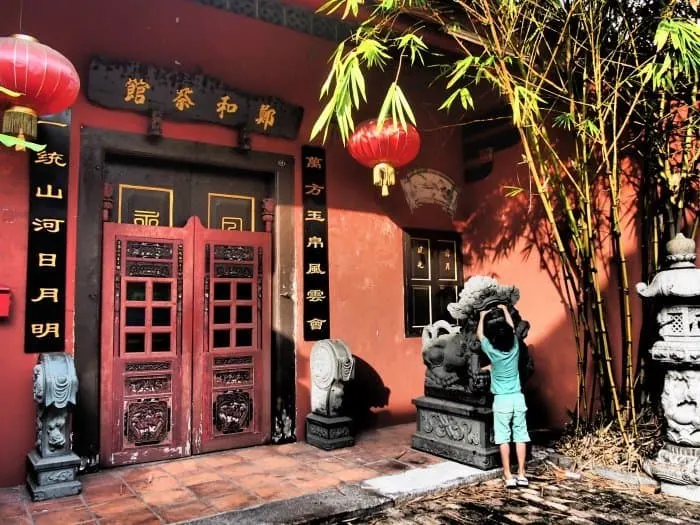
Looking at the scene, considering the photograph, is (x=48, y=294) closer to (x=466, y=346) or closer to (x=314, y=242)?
(x=314, y=242)

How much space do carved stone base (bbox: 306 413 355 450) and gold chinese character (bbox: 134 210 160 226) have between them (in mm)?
2307

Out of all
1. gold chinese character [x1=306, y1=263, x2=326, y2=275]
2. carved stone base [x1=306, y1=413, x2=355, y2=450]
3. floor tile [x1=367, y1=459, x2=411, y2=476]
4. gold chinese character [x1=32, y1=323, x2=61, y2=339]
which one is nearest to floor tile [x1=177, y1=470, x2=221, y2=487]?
carved stone base [x1=306, y1=413, x2=355, y2=450]

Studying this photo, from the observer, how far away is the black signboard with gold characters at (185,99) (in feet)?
14.8

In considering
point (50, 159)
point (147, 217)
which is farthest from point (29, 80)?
point (147, 217)

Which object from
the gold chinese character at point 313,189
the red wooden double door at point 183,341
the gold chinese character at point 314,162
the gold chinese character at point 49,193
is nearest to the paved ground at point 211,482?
the red wooden double door at point 183,341

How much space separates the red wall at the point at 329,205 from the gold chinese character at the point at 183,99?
169mm

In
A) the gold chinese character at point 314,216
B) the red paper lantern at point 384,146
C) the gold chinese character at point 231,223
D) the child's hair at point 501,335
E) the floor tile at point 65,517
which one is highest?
the red paper lantern at point 384,146

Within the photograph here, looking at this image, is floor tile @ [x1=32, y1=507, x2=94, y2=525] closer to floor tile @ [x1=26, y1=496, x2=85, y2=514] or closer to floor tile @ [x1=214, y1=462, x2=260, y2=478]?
floor tile @ [x1=26, y1=496, x2=85, y2=514]

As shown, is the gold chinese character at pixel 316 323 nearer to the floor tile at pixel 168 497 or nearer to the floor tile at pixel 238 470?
the floor tile at pixel 238 470

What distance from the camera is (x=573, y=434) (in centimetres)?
480

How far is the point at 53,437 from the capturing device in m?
3.81

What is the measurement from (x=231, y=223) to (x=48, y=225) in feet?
5.15

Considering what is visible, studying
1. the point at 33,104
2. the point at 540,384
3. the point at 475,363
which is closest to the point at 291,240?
the point at 475,363

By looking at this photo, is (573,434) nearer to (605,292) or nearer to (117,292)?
(605,292)
